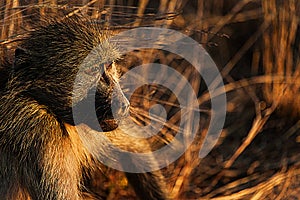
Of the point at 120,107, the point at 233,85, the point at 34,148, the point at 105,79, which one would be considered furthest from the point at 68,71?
the point at 233,85

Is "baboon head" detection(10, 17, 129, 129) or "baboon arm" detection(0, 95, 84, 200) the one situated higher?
"baboon head" detection(10, 17, 129, 129)

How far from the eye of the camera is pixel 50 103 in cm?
329

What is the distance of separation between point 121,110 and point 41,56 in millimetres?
394

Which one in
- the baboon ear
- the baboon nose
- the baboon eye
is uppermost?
the baboon ear

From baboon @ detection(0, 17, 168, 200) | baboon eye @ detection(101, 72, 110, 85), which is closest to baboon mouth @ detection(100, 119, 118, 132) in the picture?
baboon @ detection(0, 17, 168, 200)

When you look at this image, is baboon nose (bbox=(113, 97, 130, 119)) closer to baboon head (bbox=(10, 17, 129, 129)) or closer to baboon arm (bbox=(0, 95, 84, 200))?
baboon head (bbox=(10, 17, 129, 129))

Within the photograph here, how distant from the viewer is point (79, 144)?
3533 mm

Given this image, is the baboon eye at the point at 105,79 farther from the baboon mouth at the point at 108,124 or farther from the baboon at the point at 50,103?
the baboon mouth at the point at 108,124

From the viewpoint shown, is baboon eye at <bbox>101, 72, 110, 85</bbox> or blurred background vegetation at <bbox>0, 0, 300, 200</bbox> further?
blurred background vegetation at <bbox>0, 0, 300, 200</bbox>

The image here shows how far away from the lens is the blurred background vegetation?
419 cm

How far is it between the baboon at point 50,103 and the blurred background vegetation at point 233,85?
0.47 m

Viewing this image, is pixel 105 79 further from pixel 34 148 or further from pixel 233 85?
pixel 233 85

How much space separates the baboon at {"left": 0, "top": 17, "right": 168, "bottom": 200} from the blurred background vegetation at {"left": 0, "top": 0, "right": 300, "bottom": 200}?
47cm

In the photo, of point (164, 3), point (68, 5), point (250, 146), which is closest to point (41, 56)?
point (68, 5)
